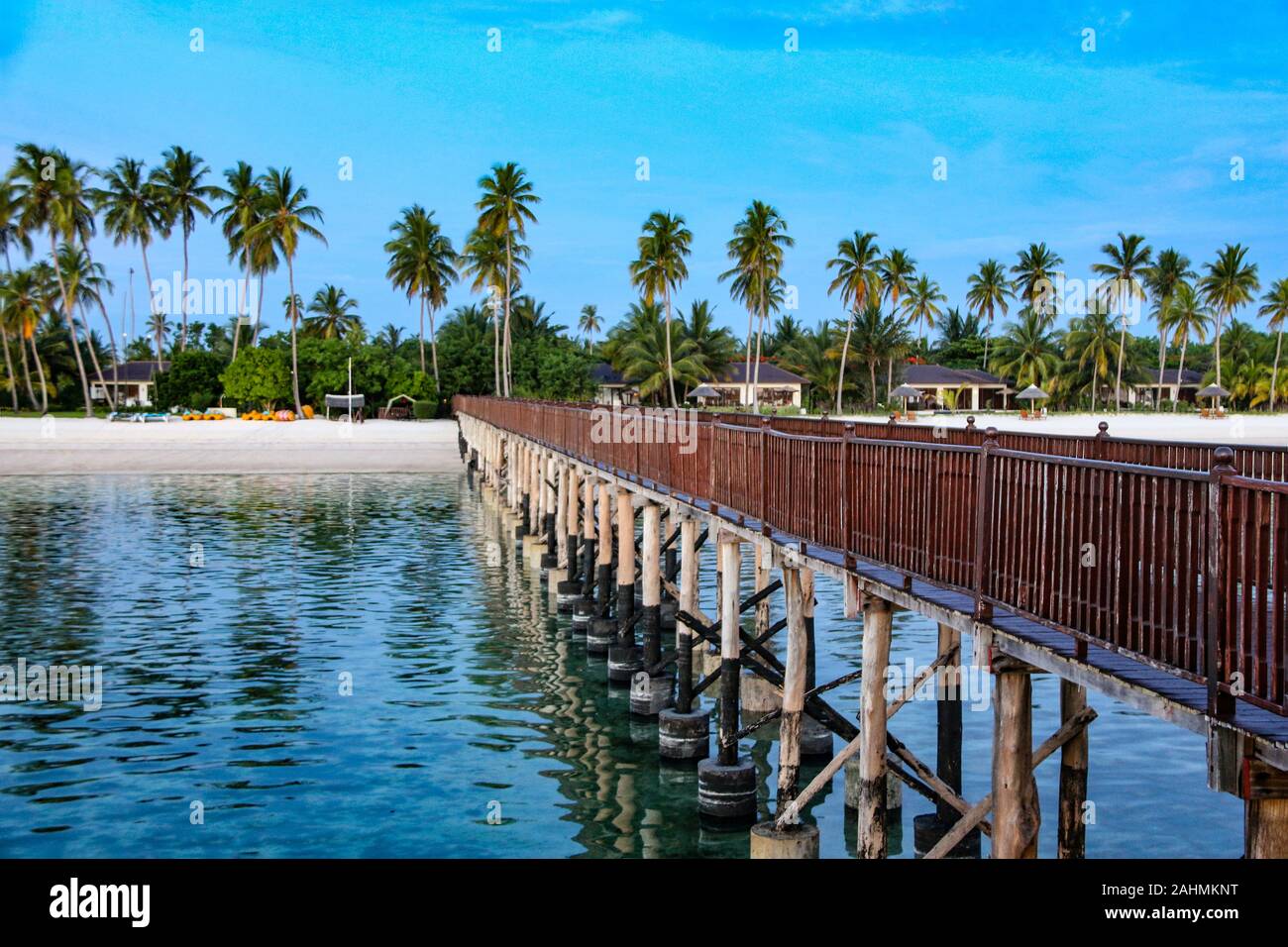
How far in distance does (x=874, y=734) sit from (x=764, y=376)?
321 ft

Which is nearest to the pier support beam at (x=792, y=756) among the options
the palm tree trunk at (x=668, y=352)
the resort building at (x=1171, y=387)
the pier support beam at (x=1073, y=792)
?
the pier support beam at (x=1073, y=792)

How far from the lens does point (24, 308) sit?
106688mm

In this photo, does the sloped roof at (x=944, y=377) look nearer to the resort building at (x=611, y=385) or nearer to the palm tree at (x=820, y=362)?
the palm tree at (x=820, y=362)

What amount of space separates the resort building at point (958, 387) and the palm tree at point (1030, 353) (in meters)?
1.88

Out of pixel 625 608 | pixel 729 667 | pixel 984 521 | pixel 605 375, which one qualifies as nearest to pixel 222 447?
pixel 605 375

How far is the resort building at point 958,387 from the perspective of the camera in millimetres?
108375

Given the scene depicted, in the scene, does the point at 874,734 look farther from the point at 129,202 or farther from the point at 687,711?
the point at 129,202

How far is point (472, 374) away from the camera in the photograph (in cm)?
10694

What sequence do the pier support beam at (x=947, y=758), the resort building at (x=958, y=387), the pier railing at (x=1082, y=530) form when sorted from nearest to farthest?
the pier railing at (x=1082, y=530)
the pier support beam at (x=947, y=758)
the resort building at (x=958, y=387)

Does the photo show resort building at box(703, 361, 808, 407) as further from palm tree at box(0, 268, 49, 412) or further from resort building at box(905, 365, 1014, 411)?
palm tree at box(0, 268, 49, 412)

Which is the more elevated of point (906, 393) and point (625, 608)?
point (906, 393)

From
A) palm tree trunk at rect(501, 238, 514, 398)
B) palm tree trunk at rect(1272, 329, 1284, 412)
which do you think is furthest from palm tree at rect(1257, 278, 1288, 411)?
palm tree trunk at rect(501, 238, 514, 398)

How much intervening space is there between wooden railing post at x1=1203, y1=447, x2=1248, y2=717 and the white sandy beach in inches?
Result: 2357
